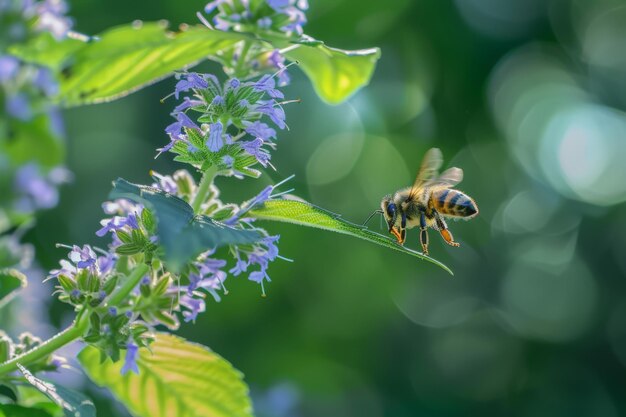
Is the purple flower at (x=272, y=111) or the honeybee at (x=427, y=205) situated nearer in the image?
the purple flower at (x=272, y=111)

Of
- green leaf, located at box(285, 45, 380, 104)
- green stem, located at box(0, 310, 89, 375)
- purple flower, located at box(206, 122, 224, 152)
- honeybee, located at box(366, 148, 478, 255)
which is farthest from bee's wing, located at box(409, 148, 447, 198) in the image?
green stem, located at box(0, 310, 89, 375)

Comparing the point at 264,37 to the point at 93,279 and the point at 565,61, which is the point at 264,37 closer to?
the point at 93,279

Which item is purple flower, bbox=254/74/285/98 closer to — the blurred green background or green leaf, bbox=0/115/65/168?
green leaf, bbox=0/115/65/168

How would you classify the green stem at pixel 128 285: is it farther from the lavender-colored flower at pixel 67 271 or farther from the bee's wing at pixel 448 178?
the bee's wing at pixel 448 178

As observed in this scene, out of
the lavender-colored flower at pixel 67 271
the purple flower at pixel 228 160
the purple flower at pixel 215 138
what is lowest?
the lavender-colored flower at pixel 67 271

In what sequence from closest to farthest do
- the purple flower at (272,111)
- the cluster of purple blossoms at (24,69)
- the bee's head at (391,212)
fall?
the purple flower at (272,111)
the cluster of purple blossoms at (24,69)
the bee's head at (391,212)

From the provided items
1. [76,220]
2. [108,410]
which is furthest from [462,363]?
[108,410]

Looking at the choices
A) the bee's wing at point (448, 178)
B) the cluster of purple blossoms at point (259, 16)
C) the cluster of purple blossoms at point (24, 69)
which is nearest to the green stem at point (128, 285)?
the cluster of purple blossoms at point (259, 16)
